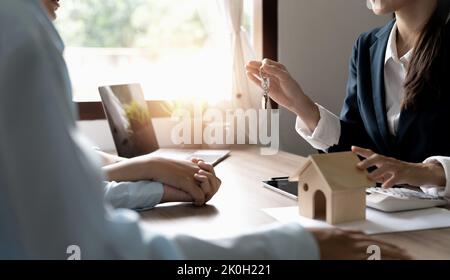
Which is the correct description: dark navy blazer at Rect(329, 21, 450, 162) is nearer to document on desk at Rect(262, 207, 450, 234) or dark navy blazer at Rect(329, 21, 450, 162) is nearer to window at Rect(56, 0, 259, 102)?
document on desk at Rect(262, 207, 450, 234)

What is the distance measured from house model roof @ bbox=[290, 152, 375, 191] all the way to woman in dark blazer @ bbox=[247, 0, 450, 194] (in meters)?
0.63

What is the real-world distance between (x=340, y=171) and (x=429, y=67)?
719mm

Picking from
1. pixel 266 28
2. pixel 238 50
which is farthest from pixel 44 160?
pixel 266 28

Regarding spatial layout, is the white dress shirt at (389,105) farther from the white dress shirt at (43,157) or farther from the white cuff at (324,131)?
the white dress shirt at (43,157)

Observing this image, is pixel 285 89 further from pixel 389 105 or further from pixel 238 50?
pixel 238 50

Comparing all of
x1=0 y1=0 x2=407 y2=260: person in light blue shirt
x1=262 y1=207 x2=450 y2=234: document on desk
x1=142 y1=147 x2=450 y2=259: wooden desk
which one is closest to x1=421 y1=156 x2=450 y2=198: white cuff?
x1=262 y1=207 x2=450 y2=234: document on desk

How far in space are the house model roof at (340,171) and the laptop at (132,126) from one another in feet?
2.52

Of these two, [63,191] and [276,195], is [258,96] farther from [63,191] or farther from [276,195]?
[63,191]

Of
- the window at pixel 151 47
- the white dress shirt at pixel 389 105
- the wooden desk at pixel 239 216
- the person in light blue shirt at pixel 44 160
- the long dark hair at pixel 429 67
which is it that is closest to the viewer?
the person in light blue shirt at pixel 44 160

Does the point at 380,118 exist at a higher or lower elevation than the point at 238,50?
lower

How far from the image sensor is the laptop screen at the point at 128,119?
173cm

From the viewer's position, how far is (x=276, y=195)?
4.07 ft

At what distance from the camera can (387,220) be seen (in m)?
1.00

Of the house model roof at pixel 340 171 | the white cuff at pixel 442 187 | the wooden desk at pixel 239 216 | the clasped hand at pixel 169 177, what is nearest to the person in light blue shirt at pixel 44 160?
the wooden desk at pixel 239 216
